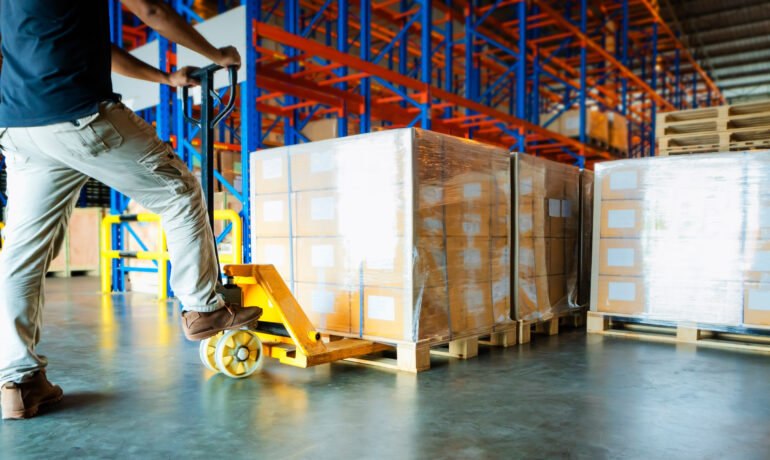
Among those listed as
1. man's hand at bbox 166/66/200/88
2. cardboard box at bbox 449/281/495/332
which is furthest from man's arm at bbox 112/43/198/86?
cardboard box at bbox 449/281/495/332

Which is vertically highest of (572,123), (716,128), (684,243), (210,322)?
(572,123)

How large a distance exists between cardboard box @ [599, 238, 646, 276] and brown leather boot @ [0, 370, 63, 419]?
390 centimetres

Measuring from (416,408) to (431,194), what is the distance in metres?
1.32

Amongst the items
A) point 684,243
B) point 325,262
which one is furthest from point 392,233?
point 684,243

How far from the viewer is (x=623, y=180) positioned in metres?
4.58

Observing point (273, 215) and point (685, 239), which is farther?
point (685, 239)

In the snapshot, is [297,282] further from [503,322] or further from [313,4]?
[313,4]

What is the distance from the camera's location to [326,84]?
764 cm

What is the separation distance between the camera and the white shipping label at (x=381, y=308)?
3.36 metres

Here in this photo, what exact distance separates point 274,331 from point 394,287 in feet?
2.39

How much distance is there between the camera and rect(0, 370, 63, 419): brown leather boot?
2305 millimetres

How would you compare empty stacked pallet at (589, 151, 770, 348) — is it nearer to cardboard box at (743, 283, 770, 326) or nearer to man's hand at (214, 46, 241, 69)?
cardboard box at (743, 283, 770, 326)

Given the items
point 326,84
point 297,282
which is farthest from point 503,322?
point 326,84

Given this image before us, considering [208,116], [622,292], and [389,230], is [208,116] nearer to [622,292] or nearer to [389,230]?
[389,230]
